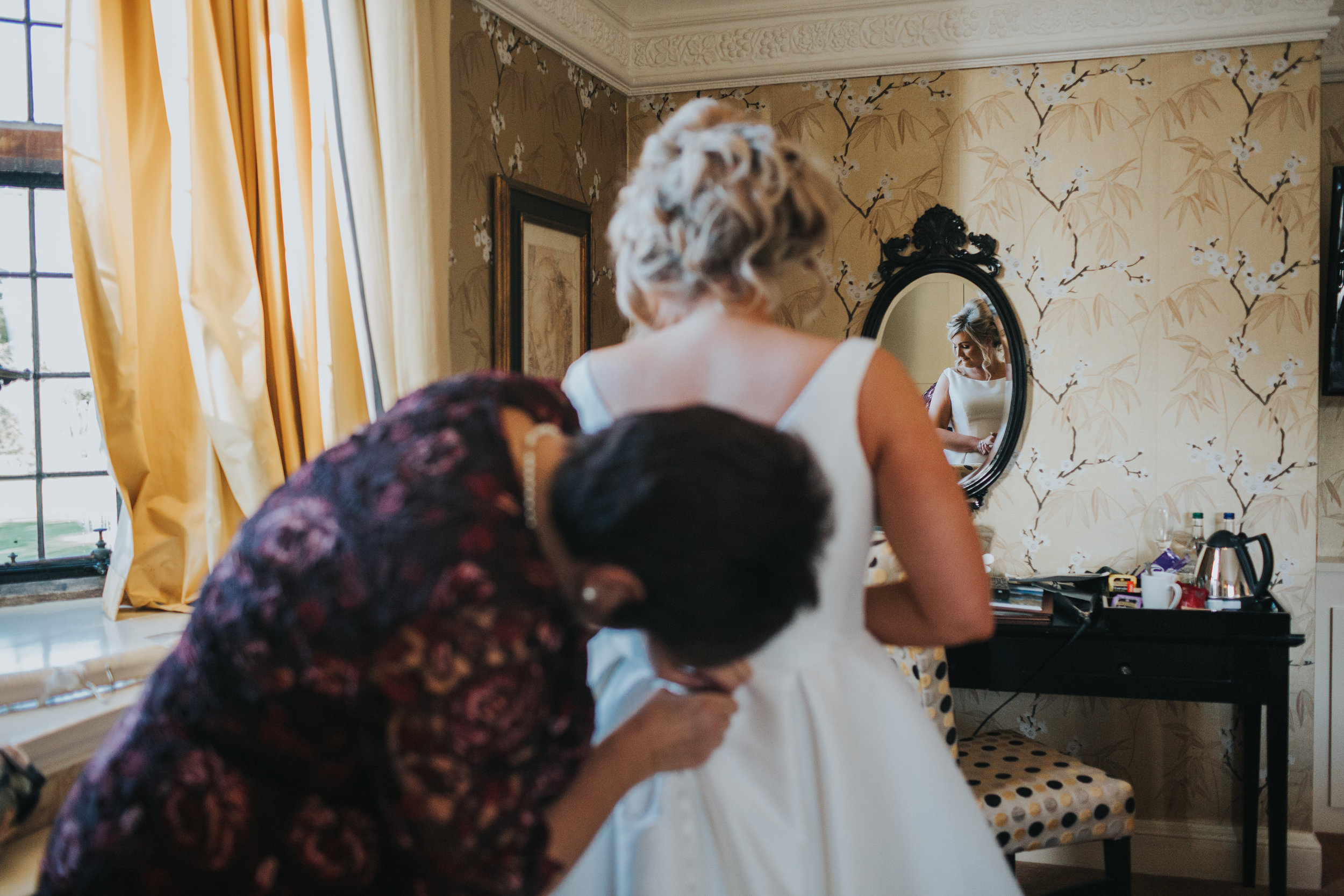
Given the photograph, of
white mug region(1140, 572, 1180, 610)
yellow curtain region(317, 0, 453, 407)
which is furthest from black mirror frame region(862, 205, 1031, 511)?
yellow curtain region(317, 0, 453, 407)

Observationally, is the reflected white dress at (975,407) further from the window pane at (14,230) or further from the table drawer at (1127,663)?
the window pane at (14,230)

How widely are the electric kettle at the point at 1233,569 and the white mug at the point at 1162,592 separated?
11cm

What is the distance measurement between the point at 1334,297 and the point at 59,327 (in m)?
3.57

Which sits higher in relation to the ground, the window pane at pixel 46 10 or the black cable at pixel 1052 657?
the window pane at pixel 46 10

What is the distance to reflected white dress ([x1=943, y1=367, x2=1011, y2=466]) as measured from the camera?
3.10 metres

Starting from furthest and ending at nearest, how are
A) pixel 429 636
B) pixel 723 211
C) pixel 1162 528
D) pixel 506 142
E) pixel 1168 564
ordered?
1. pixel 1162 528
2. pixel 1168 564
3. pixel 506 142
4. pixel 723 211
5. pixel 429 636

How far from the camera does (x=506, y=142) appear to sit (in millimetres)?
2668

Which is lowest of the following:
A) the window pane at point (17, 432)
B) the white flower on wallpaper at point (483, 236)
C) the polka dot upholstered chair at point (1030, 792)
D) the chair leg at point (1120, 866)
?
the chair leg at point (1120, 866)

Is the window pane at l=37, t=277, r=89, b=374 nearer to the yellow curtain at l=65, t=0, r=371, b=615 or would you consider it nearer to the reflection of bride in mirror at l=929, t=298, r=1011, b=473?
the yellow curtain at l=65, t=0, r=371, b=615

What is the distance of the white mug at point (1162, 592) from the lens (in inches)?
106

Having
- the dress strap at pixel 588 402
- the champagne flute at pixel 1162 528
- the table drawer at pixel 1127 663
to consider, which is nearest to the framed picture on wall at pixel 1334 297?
the champagne flute at pixel 1162 528

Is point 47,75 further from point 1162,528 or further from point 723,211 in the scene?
point 1162,528

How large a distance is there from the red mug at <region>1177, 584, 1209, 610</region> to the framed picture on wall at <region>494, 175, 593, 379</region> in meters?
1.92

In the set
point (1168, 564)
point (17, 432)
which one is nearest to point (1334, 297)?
point (1168, 564)
